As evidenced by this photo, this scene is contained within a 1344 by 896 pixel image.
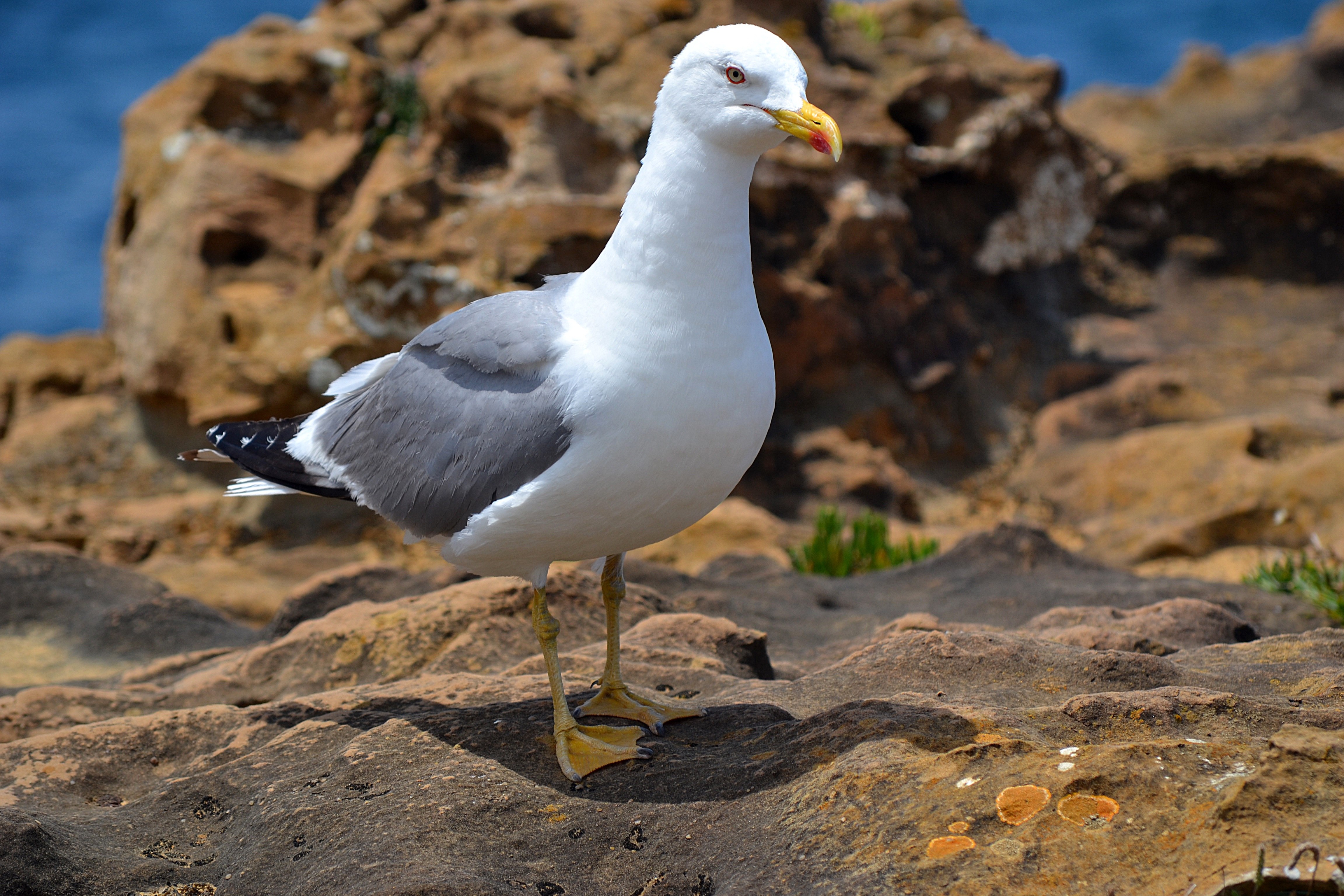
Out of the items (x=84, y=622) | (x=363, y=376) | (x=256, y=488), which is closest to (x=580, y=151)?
(x=84, y=622)

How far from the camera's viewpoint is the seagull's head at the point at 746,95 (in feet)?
10.7

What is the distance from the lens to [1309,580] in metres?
6.05

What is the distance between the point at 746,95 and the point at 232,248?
8316 mm

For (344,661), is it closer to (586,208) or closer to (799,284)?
(586,208)

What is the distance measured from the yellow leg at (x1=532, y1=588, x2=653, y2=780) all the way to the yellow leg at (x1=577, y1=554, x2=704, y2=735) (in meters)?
0.08

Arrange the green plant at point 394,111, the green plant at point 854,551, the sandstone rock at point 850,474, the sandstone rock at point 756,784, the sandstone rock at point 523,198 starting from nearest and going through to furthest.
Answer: the sandstone rock at point 756,784, the green plant at point 854,551, the sandstone rock at point 523,198, the sandstone rock at point 850,474, the green plant at point 394,111

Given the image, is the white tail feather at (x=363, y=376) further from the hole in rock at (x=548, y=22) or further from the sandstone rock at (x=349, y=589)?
the hole in rock at (x=548, y=22)

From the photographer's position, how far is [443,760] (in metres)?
3.65

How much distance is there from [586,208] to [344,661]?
5226mm

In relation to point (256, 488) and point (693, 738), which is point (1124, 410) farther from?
point (256, 488)

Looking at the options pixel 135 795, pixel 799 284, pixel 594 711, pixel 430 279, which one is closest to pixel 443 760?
pixel 594 711

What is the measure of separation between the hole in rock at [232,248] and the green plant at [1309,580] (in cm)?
871

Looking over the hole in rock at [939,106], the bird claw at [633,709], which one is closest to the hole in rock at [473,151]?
the hole in rock at [939,106]

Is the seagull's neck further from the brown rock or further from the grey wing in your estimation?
the brown rock
